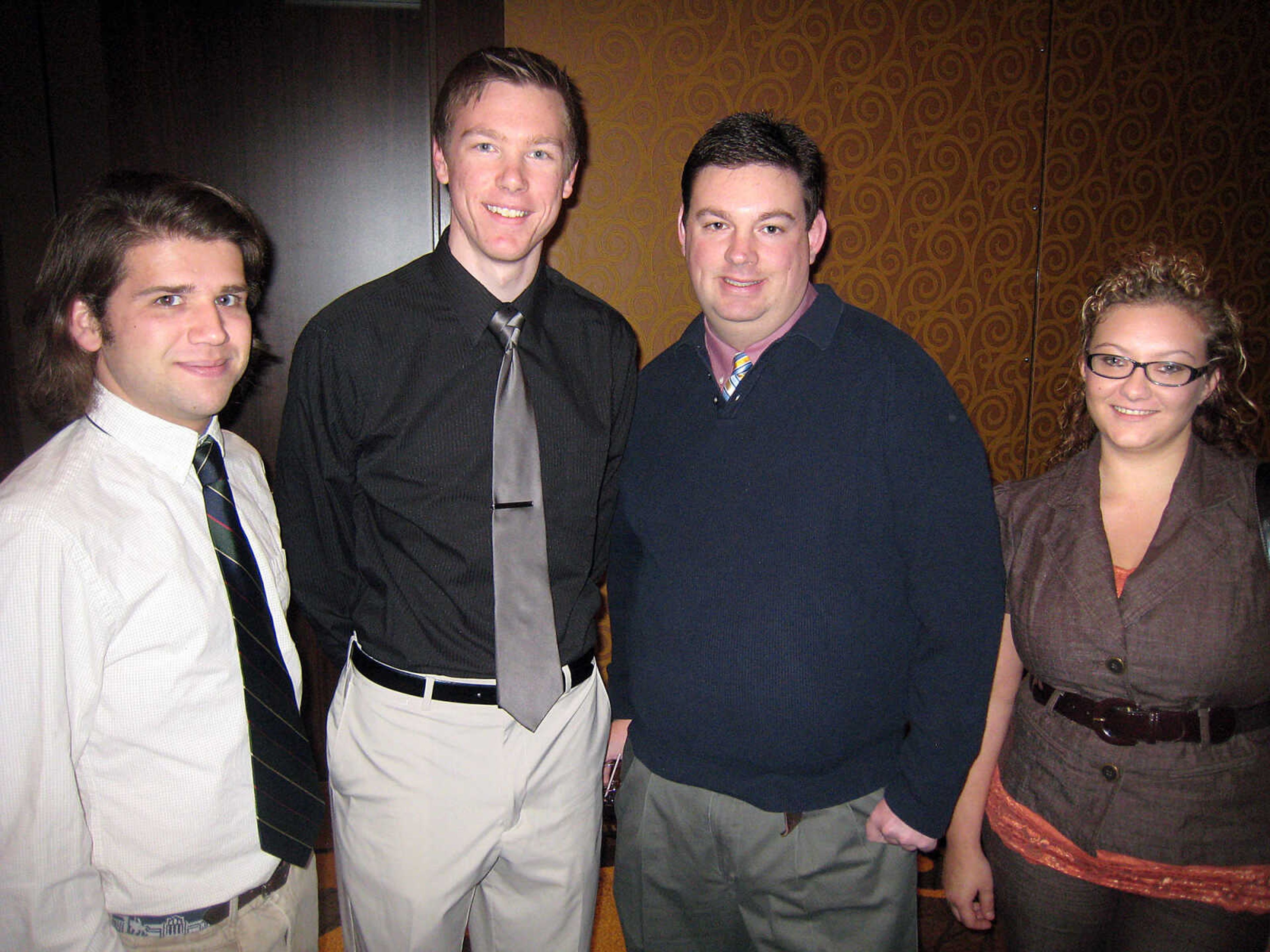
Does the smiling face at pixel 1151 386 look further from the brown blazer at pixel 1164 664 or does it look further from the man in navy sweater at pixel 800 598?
the man in navy sweater at pixel 800 598

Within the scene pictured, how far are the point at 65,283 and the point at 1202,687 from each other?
6.39ft

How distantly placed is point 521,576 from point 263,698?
0.44 metres

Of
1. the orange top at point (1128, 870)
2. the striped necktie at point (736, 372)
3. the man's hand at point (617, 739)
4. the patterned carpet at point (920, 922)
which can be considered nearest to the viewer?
the orange top at point (1128, 870)

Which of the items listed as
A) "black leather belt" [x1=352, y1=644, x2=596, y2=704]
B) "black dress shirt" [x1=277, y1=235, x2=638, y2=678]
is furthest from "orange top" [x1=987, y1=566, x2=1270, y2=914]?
"black leather belt" [x1=352, y1=644, x2=596, y2=704]

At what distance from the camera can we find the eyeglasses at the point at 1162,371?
4.42ft

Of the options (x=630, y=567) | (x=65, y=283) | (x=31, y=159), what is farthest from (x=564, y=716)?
(x=31, y=159)

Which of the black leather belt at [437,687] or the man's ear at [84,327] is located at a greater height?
the man's ear at [84,327]

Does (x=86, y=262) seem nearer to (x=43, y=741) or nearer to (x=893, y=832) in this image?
(x=43, y=741)

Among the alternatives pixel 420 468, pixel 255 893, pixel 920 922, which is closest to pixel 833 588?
pixel 420 468

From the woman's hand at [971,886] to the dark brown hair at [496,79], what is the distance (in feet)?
5.23

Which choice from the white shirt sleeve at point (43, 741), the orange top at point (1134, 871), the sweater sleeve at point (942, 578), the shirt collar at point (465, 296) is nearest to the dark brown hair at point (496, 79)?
the shirt collar at point (465, 296)

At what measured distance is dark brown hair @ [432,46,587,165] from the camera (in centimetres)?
135

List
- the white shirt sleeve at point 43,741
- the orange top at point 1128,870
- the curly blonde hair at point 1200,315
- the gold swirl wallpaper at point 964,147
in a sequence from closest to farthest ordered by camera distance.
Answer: the white shirt sleeve at point 43,741 → the orange top at point 1128,870 → the curly blonde hair at point 1200,315 → the gold swirl wallpaper at point 964,147

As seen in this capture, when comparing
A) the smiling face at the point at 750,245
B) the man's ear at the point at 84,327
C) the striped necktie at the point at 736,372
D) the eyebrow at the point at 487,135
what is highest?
the eyebrow at the point at 487,135
